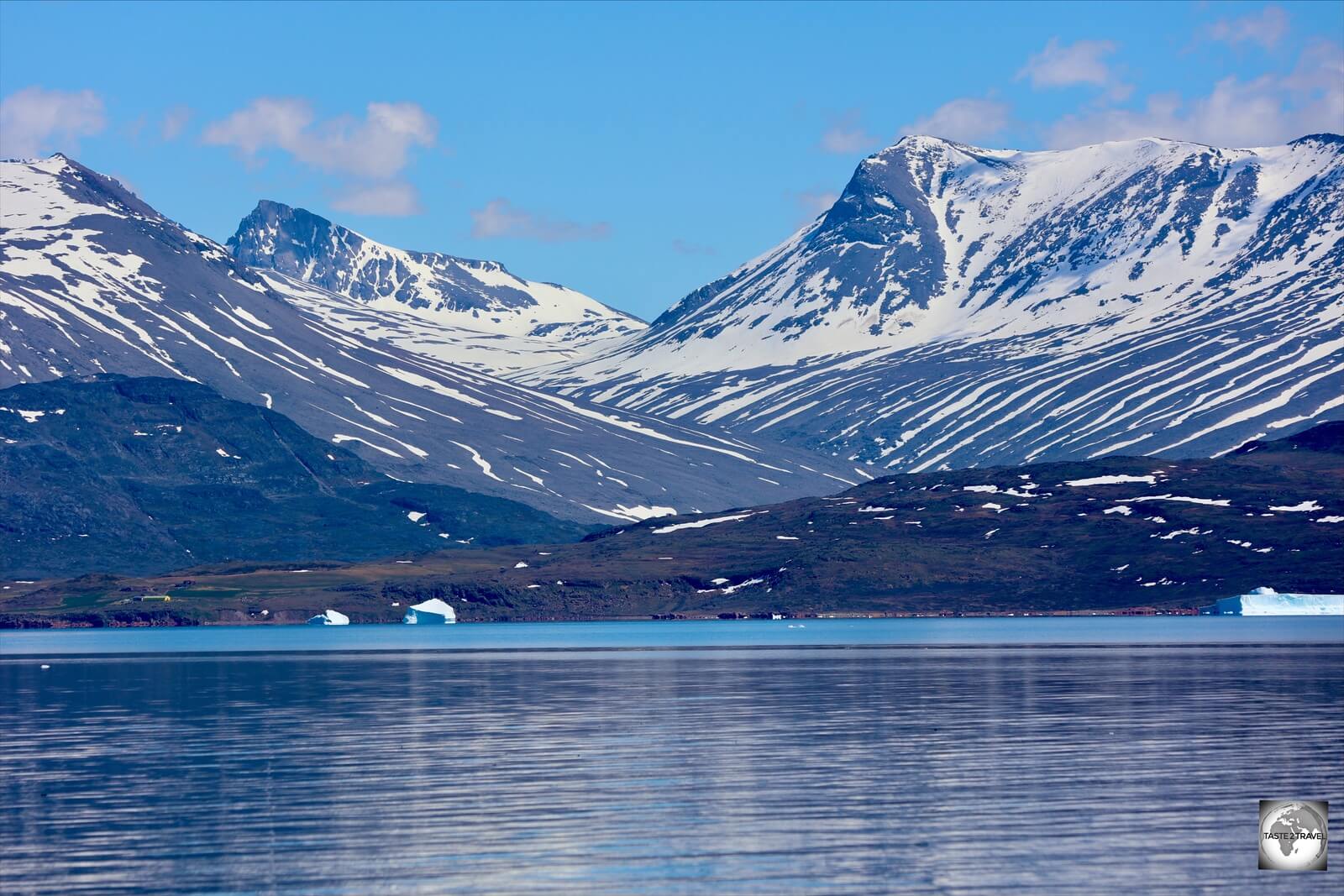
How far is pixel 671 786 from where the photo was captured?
5403 centimetres

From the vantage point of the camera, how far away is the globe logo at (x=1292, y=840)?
39.3 meters

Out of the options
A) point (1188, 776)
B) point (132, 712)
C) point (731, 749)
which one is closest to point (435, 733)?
point (731, 749)

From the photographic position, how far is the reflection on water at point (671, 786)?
40.2m

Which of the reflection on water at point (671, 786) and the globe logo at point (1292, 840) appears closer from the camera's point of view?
the globe logo at point (1292, 840)

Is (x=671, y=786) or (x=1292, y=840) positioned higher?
(x=671, y=786)

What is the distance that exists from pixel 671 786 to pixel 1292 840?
19.1 m

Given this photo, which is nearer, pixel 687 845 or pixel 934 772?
pixel 687 845

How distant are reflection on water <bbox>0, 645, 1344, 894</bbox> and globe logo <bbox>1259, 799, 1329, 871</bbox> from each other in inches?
25.9

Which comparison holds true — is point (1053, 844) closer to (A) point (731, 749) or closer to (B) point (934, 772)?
(B) point (934, 772)

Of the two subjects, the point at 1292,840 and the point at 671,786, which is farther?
the point at 671,786

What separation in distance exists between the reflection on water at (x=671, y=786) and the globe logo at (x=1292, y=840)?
66 centimetres

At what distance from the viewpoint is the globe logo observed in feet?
129

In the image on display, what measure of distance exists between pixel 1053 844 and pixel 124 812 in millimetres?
24459

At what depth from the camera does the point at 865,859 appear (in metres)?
40.9
